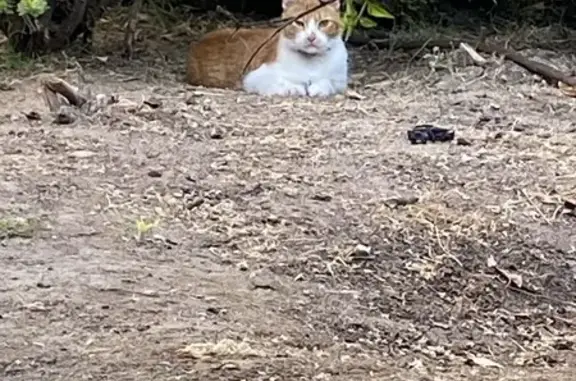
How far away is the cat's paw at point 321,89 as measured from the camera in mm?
5652

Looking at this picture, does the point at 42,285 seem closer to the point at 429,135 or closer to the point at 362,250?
the point at 362,250

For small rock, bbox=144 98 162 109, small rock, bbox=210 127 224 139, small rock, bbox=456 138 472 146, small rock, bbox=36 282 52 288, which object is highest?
small rock, bbox=36 282 52 288

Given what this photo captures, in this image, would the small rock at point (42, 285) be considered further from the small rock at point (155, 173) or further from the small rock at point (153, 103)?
the small rock at point (153, 103)

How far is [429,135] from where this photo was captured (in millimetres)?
4562

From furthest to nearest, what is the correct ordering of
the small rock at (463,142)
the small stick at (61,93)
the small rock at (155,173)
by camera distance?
the small stick at (61,93)
the small rock at (463,142)
the small rock at (155,173)

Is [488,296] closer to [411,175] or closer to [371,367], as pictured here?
[371,367]

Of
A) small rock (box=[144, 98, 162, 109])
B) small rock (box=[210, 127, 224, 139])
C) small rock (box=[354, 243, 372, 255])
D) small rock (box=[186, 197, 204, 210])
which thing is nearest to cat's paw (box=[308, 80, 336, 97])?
small rock (box=[144, 98, 162, 109])

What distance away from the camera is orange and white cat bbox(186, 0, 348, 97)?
5734 millimetres

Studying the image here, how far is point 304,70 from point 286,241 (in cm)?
259

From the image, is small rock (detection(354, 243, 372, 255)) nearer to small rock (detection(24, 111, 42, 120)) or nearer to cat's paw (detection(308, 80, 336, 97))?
small rock (detection(24, 111, 42, 120))

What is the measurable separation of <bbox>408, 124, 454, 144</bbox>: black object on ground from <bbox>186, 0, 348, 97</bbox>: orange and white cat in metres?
1.14

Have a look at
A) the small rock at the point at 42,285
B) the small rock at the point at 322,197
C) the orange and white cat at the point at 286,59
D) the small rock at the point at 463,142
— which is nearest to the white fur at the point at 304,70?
Result: the orange and white cat at the point at 286,59

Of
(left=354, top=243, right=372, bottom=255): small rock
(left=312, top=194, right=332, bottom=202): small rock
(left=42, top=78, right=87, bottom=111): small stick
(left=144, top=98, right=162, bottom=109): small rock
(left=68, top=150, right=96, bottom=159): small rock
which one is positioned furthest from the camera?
(left=144, top=98, right=162, bottom=109): small rock

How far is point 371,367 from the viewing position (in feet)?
8.36
